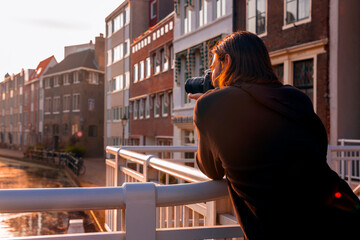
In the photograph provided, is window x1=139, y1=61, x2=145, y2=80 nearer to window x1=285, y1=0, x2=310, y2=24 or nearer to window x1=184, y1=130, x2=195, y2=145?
window x1=184, y1=130, x2=195, y2=145

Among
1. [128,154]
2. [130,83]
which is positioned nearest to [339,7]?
[128,154]

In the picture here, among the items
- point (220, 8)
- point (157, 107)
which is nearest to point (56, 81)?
point (157, 107)

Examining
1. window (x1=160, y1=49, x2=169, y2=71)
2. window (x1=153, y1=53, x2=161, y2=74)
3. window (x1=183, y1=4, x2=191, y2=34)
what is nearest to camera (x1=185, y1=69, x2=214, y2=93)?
window (x1=183, y1=4, x2=191, y2=34)

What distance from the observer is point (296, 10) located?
42.7 feet

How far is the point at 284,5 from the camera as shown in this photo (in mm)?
13531

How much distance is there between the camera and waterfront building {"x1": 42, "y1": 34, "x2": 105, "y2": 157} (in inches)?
1694

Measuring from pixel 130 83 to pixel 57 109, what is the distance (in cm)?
1806

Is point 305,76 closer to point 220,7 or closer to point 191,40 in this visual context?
point 220,7

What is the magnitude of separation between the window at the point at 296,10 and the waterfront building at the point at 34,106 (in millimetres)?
43487

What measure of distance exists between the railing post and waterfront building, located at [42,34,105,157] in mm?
40910

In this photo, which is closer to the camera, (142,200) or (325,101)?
(142,200)

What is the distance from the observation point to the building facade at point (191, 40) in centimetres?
1788

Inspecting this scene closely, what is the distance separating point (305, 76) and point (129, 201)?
12.3 meters

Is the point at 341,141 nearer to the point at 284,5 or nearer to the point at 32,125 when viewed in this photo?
the point at 284,5
